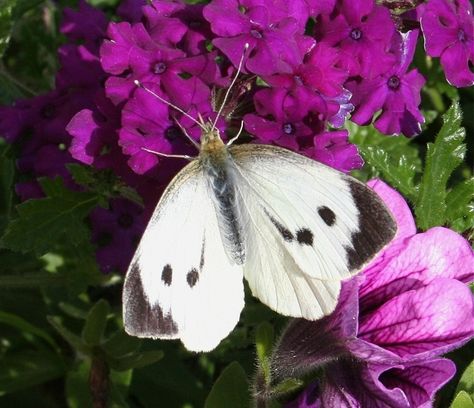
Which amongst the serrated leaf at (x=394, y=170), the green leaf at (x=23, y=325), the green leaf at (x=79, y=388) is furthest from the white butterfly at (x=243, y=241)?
the green leaf at (x=23, y=325)

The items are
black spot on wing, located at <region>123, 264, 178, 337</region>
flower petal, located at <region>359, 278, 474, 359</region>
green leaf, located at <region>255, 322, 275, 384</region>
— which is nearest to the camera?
flower petal, located at <region>359, 278, 474, 359</region>

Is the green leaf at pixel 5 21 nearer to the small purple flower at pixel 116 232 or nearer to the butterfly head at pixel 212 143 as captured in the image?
the small purple flower at pixel 116 232

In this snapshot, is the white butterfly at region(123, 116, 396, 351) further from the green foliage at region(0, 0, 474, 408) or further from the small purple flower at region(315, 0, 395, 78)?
the small purple flower at region(315, 0, 395, 78)

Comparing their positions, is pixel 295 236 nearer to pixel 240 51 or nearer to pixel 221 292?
pixel 221 292

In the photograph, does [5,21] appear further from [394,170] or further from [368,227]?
[368,227]

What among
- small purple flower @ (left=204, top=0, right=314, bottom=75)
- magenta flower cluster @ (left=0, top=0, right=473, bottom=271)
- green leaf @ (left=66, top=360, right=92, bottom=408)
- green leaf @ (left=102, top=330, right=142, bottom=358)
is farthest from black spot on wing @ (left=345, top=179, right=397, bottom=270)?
green leaf @ (left=66, top=360, right=92, bottom=408)

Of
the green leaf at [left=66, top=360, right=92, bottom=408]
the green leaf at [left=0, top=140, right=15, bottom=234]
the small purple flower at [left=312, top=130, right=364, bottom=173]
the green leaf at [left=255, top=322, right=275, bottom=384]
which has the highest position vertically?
the small purple flower at [left=312, top=130, right=364, bottom=173]
